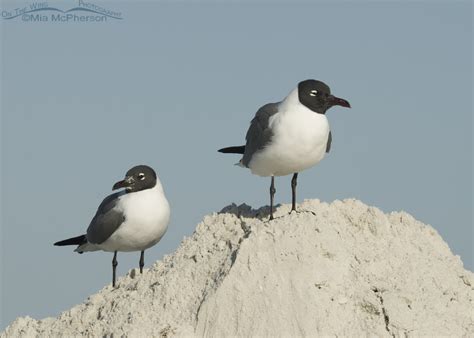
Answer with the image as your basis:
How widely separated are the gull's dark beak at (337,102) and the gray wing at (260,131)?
2.94 ft

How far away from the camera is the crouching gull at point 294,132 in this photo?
47.5 ft

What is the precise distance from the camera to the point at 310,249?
13562 millimetres

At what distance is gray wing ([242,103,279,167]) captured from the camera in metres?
14.8

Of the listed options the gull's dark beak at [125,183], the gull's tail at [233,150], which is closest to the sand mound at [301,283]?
the gull's dark beak at [125,183]

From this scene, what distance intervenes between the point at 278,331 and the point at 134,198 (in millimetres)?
3746

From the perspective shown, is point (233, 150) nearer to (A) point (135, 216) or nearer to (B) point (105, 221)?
(A) point (135, 216)

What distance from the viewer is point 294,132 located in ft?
47.4

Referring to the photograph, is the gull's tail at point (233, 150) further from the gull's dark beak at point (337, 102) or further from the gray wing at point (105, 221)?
the gull's dark beak at point (337, 102)

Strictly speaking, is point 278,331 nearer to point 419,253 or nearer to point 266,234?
point 266,234

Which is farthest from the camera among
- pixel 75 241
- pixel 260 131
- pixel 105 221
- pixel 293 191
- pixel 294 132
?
pixel 75 241

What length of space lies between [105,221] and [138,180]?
34.4 inches

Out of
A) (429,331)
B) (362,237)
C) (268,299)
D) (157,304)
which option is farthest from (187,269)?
(429,331)

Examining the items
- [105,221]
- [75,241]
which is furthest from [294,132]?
[75,241]

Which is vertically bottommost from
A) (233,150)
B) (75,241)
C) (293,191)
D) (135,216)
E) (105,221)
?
(75,241)
